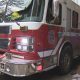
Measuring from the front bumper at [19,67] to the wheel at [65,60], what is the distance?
61.7 inches

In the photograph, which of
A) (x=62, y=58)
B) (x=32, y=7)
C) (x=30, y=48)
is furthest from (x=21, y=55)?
(x=62, y=58)

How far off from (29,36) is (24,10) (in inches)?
30.3

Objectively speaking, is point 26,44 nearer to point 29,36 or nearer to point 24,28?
point 29,36

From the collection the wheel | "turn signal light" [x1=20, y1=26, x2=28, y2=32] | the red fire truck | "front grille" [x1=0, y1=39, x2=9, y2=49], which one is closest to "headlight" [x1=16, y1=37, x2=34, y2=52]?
the red fire truck

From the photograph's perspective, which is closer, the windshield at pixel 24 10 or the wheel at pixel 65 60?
the windshield at pixel 24 10

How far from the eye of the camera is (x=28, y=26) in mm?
5633

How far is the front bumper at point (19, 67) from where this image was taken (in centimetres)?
544

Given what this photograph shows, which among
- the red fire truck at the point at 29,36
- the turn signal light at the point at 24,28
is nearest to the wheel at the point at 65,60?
the red fire truck at the point at 29,36

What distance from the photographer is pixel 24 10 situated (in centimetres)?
594

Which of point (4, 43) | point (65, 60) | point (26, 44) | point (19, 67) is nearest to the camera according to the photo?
point (19, 67)

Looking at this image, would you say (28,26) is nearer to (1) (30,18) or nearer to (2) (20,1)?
(1) (30,18)

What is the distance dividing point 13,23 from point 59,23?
158cm

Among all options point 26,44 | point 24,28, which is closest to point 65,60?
point 26,44

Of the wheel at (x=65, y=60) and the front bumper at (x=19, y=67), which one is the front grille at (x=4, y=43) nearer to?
the front bumper at (x=19, y=67)
